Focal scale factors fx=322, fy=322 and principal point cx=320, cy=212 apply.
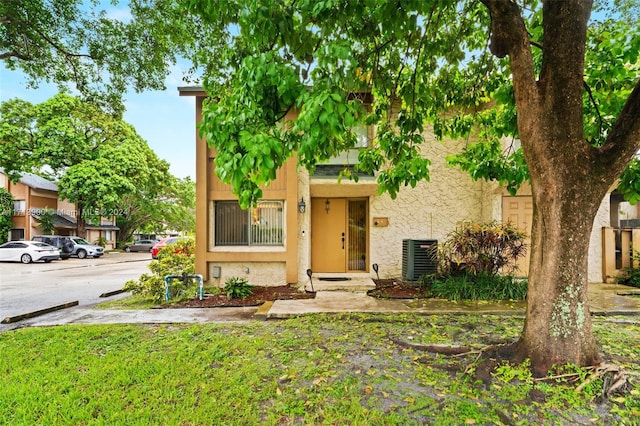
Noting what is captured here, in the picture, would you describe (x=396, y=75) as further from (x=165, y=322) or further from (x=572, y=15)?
(x=165, y=322)

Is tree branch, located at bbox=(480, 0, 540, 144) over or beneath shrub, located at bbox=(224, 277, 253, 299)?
over

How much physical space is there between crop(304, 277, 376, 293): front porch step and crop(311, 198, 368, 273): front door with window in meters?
1.13

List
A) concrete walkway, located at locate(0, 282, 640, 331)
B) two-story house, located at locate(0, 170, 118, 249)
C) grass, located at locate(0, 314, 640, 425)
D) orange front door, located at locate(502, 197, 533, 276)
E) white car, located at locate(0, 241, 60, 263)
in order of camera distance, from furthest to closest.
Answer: two-story house, located at locate(0, 170, 118, 249) → white car, located at locate(0, 241, 60, 263) → orange front door, located at locate(502, 197, 533, 276) → concrete walkway, located at locate(0, 282, 640, 331) → grass, located at locate(0, 314, 640, 425)

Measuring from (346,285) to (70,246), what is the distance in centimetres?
2292

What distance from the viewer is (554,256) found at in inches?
128

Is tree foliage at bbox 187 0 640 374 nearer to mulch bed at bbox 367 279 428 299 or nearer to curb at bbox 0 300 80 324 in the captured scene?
mulch bed at bbox 367 279 428 299

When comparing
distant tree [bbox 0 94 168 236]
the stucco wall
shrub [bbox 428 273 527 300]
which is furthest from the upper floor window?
distant tree [bbox 0 94 168 236]

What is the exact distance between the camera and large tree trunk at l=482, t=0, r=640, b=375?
3191 mm

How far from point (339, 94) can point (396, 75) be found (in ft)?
10.6

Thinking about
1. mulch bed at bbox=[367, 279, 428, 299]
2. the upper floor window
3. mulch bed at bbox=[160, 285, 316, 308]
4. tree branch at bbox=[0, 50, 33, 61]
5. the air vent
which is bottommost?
mulch bed at bbox=[160, 285, 316, 308]

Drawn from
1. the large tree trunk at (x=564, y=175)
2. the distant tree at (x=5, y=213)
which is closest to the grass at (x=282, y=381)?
the large tree trunk at (x=564, y=175)

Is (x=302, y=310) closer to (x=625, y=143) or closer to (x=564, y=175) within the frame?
(x=564, y=175)

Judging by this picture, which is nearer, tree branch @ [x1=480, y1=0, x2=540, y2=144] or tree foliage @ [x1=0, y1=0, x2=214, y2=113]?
tree branch @ [x1=480, y1=0, x2=540, y2=144]

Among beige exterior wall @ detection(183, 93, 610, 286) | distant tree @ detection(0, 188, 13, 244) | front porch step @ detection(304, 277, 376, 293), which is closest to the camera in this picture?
front porch step @ detection(304, 277, 376, 293)
